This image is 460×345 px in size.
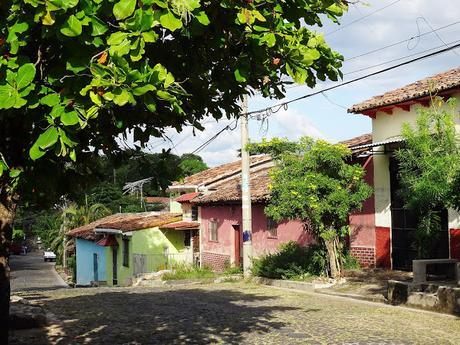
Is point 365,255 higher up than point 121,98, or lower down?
lower down

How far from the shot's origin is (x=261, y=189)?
2177 centimetres

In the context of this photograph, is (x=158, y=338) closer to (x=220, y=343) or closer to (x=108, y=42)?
(x=220, y=343)

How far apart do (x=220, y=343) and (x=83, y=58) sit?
5863mm

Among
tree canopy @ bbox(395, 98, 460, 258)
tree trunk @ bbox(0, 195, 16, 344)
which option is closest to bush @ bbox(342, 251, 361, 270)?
tree canopy @ bbox(395, 98, 460, 258)

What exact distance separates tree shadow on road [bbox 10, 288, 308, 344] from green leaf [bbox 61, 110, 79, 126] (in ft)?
18.9

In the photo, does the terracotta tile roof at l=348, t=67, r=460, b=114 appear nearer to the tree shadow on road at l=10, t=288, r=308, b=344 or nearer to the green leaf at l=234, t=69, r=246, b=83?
the tree shadow on road at l=10, t=288, r=308, b=344

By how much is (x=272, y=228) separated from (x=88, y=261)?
67.8ft

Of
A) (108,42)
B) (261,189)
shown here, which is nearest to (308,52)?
(108,42)

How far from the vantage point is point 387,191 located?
53.4ft

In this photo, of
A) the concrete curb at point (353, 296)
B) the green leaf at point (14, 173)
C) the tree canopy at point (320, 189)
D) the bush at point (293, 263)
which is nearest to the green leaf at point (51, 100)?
the green leaf at point (14, 173)

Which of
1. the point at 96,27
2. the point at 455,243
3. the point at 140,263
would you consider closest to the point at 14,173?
the point at 96,27

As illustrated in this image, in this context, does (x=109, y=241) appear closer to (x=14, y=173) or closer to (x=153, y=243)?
(x=153, y=243)

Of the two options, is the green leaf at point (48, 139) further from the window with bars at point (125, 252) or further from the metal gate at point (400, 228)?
the window with bars at point (125, 252)

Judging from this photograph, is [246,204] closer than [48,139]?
No
